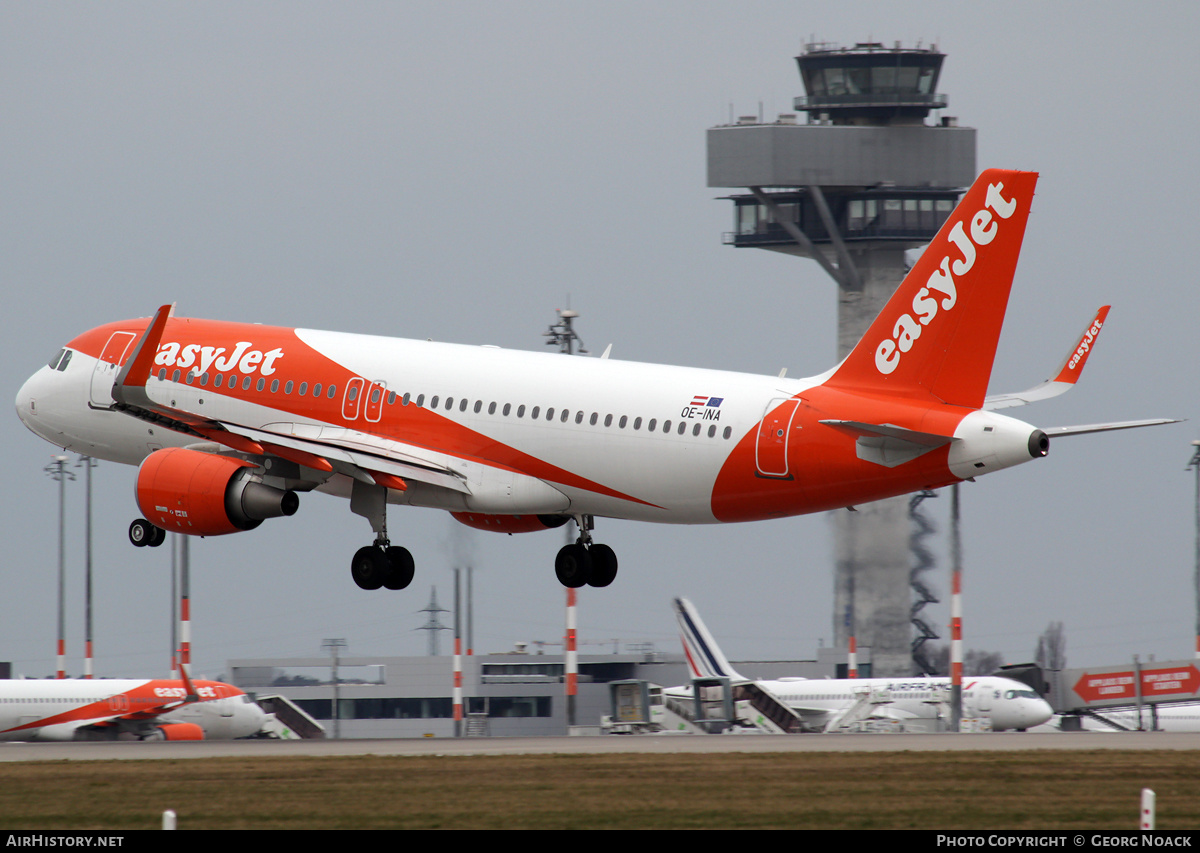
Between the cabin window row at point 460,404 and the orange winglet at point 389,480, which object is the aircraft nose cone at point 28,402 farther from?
the orange winglet at point 389,480

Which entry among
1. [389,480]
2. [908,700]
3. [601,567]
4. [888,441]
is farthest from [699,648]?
[888,441]

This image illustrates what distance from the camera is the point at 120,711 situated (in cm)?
6650

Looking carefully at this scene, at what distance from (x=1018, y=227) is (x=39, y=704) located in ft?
148

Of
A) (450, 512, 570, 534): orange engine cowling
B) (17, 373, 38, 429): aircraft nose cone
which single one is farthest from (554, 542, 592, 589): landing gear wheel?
(17, 373, 38, 429): aircraft nose cone

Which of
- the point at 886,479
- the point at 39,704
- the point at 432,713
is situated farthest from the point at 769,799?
the point at 432,713

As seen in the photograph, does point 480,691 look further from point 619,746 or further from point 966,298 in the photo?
point 966,298

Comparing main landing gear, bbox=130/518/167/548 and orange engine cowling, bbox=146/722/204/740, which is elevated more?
main landing gear, bbox=130/518/167/548

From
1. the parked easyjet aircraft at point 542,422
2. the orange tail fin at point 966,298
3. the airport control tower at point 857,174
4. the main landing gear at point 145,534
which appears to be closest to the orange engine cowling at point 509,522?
the parked easyjet aircraft at point 542,422

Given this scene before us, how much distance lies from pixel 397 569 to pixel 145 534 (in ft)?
22.0

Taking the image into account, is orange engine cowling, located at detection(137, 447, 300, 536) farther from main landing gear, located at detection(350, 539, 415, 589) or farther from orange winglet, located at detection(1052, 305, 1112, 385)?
orange winglet, located at detection(1052, 305, 1112, 385)

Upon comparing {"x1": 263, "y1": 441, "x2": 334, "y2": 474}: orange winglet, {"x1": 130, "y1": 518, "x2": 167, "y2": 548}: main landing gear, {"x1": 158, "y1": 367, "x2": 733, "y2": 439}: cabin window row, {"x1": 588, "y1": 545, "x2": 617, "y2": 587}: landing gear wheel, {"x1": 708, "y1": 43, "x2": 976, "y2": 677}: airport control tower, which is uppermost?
{"x1": 708, "y1": 43, "x2": 976, "y2": 677}: airport control tower

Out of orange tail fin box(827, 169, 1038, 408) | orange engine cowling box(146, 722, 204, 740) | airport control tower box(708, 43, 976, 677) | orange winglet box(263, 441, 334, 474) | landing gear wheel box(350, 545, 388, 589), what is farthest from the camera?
airport control tower box(708, 43, 976, 677)

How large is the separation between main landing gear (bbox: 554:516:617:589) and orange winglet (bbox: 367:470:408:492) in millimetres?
4947

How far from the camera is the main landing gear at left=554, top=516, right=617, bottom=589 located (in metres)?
43.4
